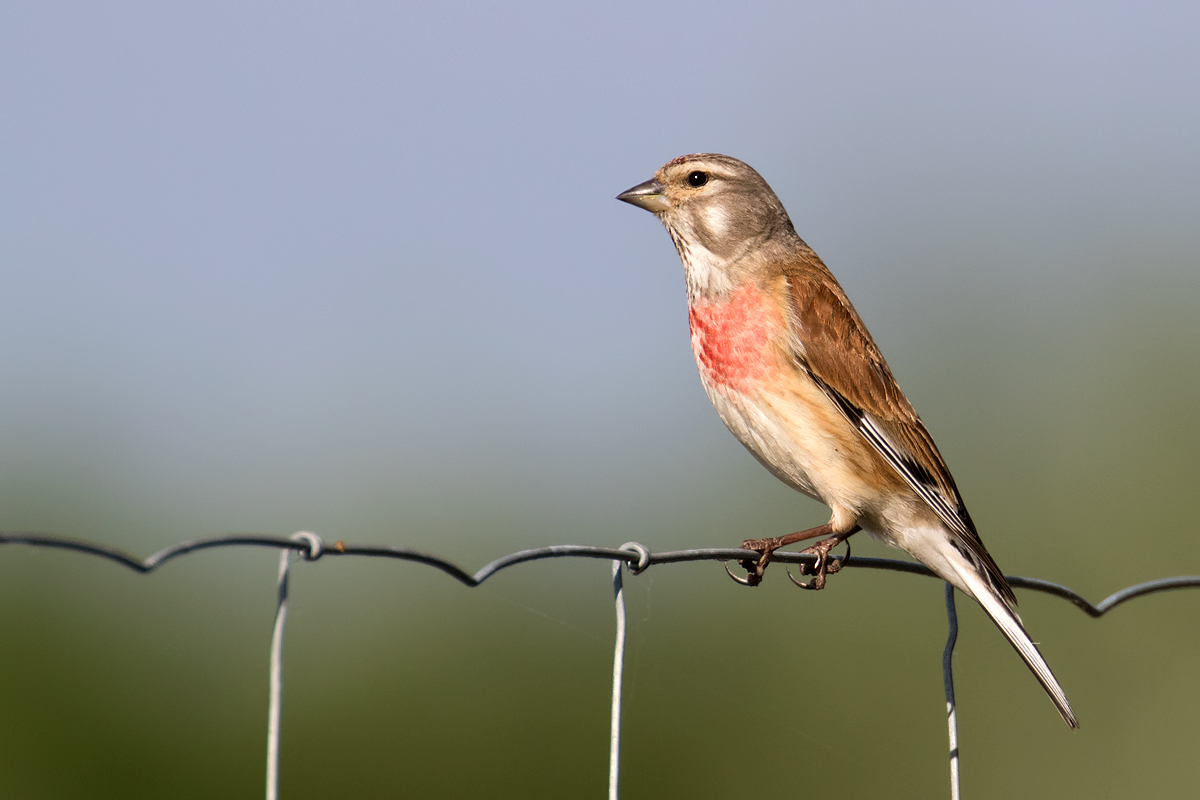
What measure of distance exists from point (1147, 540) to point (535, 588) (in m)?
5.22

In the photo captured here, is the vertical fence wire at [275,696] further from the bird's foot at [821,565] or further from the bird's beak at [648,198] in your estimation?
the bird's beak at [648,198]

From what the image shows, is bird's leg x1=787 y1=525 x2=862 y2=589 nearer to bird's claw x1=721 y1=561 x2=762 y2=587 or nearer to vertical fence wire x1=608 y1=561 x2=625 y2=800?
bird's claw x1=721 y1=561 x2=762 y2=587

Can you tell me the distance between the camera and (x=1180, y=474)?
11641 mm

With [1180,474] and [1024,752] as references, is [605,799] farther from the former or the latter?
[1180,474]

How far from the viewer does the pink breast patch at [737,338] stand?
393 centimetres

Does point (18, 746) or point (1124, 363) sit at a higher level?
point (1124, 363)

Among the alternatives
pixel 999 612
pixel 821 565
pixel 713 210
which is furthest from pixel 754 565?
pixel 713 210

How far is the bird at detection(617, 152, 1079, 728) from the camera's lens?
385 centimetres

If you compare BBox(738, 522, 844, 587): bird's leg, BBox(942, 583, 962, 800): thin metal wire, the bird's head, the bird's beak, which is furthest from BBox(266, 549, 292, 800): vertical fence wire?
the bird's beak

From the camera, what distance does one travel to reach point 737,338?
400 centimetres

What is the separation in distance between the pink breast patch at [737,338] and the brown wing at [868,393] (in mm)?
102

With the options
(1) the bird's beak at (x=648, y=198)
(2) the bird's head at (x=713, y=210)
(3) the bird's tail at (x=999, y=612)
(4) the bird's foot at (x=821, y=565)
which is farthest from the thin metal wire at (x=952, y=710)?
(1) the bird's beak at (x=648, y=198)

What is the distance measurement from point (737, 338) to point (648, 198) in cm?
79

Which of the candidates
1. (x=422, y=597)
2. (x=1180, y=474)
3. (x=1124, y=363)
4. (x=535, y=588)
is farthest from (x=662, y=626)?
(x=1124, y=363)
